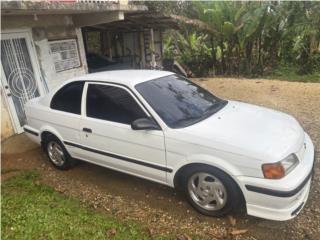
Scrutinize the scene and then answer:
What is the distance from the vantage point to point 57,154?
228 inches

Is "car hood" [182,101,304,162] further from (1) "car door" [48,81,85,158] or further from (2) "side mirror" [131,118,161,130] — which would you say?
(1) "car door" [48,81,85,158]

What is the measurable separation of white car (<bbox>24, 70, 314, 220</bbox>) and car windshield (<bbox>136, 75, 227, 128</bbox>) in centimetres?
1

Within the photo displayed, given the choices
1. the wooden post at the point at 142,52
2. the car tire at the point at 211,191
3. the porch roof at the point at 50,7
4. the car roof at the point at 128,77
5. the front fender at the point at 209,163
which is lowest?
the wooden post at the point at 142,52

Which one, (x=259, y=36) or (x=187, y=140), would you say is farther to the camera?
(x=259, y=36)

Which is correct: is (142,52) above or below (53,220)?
below

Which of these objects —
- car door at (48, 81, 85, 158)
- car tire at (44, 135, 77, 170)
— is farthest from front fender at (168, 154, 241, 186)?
car tire at (44, 135, 77, 170)

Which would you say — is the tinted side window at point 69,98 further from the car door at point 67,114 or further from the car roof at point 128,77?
the car roof at point 128,77

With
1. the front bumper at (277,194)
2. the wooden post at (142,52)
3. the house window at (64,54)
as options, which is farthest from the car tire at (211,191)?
the wooden post at (142,52)

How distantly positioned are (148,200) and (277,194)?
74.3 inches

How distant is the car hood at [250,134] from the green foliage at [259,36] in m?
9.32

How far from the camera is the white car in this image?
12.0 ft

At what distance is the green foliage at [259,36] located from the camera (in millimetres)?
13258

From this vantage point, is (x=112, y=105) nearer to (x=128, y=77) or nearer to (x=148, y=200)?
(x=128, y=77)

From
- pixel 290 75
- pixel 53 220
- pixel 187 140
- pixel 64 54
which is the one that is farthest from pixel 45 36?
pixel 290 75
